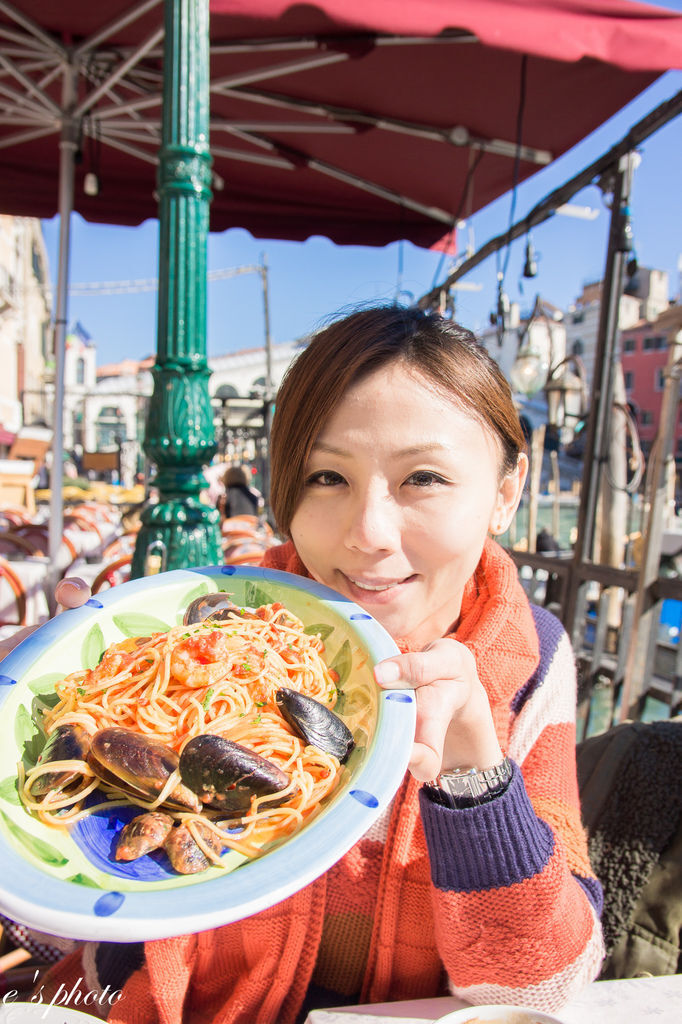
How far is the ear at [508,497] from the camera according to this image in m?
1.59

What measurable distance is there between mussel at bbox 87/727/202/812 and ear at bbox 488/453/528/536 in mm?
942

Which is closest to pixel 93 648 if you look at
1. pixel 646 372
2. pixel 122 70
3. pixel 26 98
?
pixel 122 70

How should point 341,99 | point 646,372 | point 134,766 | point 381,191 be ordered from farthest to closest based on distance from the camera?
1. point 646,372
2. point 381,191
3. point 341,99
4. point 134,766

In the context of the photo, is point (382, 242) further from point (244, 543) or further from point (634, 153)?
point (244, 543)

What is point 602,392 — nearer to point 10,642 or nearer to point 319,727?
point 319,727

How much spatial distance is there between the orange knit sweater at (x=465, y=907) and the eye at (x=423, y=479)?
0.41 meters

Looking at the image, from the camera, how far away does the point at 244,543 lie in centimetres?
536

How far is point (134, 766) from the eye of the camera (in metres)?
0.93

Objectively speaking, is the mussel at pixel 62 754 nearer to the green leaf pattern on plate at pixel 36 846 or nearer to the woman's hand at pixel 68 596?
the green leaf pattern on plate at pixel 36 846

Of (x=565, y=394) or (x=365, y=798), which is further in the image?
(x=565, y=394)

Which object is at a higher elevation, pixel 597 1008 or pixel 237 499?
pixel 237 499

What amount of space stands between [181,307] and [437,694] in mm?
2132

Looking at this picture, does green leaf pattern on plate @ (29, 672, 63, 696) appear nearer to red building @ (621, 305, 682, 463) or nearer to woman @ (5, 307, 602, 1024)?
woman @ (5, 307, 602, 1024)

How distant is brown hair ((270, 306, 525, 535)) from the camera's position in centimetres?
139
